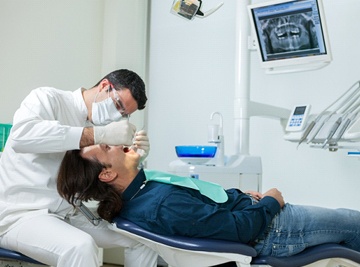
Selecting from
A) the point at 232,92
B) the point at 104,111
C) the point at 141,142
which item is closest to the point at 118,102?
the point at 104,111

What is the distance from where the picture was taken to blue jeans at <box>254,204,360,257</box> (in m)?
1.69

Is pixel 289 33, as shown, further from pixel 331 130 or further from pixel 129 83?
pixel 129 83

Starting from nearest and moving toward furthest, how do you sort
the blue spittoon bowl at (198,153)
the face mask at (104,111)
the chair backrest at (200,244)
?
the chair backrest at (200,244) → the face mask at (104,111) → the blue spittoon bowl at (198,153)

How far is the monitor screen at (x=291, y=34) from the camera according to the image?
238cm

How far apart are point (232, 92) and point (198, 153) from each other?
3.46 ft

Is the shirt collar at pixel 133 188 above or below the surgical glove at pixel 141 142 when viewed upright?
below

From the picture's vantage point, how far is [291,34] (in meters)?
2.46

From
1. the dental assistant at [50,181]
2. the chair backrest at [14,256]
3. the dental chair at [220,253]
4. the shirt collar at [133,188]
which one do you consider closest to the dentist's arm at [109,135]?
the dental assistant at [50,181]

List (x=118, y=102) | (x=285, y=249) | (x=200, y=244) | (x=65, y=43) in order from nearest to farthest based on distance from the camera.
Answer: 1. (x=200, y=244)
2. (x=285, y=249)
3. (x=118, y=102)
4. (x=65, y=43)

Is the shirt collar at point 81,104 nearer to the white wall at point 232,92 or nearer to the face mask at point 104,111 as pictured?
the face mask at point 104,111

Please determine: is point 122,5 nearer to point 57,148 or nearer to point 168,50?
point 168,50

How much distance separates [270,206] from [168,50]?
89.6 inches

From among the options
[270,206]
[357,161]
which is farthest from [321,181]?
[270,206]

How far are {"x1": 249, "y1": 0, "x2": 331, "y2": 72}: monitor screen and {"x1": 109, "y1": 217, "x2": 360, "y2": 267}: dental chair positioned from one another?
42.7 inches
